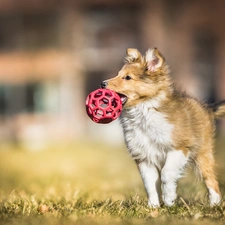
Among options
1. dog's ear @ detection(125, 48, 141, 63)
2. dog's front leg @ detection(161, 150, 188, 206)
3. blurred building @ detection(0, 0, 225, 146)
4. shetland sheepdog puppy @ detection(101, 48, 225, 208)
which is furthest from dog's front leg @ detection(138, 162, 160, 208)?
blurred building @ detection(0, 0, 225, 146)

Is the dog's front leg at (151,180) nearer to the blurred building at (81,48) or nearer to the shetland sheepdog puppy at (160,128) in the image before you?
the shetland sheepdog puppy at (160,128)

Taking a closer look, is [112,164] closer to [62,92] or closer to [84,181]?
[84,181]

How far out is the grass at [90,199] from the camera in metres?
6.44

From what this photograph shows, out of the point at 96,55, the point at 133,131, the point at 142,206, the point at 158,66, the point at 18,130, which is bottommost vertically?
the point at 18,130

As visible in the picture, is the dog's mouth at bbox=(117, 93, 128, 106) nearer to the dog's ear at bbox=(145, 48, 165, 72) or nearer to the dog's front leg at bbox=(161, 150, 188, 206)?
the dog's ear at bbox=(145, 48, 165, 72)

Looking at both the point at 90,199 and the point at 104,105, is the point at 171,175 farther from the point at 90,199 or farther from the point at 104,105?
the point at 90,199

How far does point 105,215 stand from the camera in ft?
21.6

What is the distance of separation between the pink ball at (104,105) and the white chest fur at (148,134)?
255 mm

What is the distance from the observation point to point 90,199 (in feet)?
26.0

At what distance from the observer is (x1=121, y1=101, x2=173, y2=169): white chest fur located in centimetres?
741

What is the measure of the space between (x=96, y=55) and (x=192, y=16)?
14.8 ft

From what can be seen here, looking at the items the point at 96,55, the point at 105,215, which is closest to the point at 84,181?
the point at 105,215

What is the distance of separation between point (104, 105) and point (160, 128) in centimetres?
58

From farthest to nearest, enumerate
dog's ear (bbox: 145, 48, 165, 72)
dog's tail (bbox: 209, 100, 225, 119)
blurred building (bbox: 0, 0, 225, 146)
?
blurred building (bbox: 0, 0, 225, 146) < dog's tail (bbox: 209, 100, 225, 119) < dog's ear (bbox: 145, 48, 165, 72)
